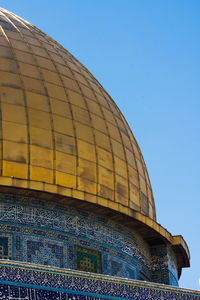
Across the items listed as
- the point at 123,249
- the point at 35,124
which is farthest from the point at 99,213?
the point at 35,124

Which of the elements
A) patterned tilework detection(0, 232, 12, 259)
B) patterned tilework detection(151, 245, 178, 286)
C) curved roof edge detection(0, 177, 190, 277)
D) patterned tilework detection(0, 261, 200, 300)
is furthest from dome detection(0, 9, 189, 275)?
patterned tilework detection(0, 261, 200, 300)

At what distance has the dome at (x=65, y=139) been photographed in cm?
1185

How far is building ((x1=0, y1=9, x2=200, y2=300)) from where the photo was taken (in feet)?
37.2

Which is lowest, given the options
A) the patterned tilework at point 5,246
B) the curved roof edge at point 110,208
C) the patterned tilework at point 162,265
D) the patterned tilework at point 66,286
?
the patterned tilework at point 66,286

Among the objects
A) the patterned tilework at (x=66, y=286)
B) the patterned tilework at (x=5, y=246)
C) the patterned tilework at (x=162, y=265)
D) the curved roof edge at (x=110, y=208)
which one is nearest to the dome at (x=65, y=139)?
the curved roof edge at (x=110, y=208)

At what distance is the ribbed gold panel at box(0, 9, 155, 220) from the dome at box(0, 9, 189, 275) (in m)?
0.01

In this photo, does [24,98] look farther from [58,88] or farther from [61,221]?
[61,221]

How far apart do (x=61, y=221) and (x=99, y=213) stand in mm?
663

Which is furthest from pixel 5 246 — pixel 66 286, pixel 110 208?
pixel 110 208

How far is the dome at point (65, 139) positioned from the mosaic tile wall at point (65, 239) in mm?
191

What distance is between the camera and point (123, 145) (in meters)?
13.4

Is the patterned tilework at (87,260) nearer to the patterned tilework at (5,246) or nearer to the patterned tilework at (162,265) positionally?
the patterned tilework at (5,246)

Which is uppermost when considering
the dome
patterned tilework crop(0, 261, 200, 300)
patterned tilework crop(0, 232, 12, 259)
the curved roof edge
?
the dome

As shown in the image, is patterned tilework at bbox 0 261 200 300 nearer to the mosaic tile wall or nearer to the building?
the building
